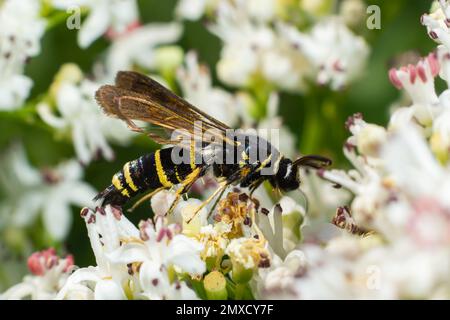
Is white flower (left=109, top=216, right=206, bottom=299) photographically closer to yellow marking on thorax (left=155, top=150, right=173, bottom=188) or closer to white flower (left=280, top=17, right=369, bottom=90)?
yellow marking on thorax (left=155, top=150, right=173, bottom=188)

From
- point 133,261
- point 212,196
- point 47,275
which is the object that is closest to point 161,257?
point 133,261

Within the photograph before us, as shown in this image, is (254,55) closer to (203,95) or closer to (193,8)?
(203,95)

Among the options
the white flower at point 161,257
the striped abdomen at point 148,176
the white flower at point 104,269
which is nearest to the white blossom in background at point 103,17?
the striped abdomen at point 148,176

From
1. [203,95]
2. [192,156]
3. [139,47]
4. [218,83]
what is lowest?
[192,156]

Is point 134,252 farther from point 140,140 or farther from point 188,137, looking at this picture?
point 140,140
